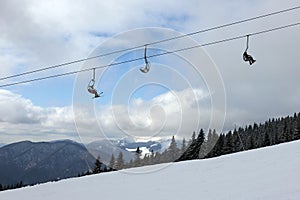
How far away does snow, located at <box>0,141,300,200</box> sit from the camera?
9266 mm

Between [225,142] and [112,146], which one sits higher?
[225,142]

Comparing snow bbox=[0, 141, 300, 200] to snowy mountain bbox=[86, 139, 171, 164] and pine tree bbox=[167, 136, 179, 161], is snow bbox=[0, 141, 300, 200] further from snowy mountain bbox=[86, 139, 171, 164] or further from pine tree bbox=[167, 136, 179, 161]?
snowy mountain bbox=[86, 139, 171, 164]

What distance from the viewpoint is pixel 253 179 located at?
1089cm

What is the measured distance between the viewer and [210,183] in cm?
1159

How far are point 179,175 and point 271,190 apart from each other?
5.83 metres

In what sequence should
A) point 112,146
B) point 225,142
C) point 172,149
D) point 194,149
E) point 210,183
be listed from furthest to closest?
point 225,142 → point 194,149 → point 172,149 → point 210,183 → point 112,146

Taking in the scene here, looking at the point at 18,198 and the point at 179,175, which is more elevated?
the point at 179,175

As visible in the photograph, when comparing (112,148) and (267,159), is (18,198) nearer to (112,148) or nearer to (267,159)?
(112,148)

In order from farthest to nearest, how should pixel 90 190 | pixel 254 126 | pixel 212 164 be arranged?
pixel 254 126, pixel 212 164, pixel 90 190

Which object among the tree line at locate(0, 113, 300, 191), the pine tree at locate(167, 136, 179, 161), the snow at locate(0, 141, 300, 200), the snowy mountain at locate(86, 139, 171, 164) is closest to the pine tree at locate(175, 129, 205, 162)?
the tree line at locate(0, 113, 300, 191)

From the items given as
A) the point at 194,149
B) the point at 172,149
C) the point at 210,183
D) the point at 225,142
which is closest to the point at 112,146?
the point at 210,183

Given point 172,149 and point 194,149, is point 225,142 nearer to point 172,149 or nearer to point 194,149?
point 194,149

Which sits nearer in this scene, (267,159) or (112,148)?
(112,148)

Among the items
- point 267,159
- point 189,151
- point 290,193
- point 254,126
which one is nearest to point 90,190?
point 267,159
